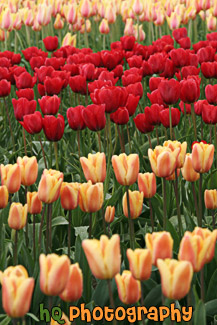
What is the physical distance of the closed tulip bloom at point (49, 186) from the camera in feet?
6.12

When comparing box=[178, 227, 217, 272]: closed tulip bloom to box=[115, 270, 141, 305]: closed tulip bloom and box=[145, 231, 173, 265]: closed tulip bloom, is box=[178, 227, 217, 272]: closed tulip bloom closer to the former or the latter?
box=[145, 231, 173, 265]: closed tulip bloom

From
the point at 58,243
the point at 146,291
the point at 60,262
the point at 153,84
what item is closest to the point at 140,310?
the point at 146,291

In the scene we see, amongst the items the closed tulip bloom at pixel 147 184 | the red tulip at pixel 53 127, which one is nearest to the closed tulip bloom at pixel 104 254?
the closed tulip bloom at pixel 147 184

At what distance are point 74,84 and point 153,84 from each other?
0.51m

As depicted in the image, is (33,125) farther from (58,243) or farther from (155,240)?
(155,240)

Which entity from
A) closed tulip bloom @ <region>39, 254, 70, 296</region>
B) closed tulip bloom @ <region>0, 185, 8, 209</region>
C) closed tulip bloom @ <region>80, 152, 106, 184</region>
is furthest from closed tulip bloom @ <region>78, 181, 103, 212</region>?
closed tulip bloom @ <region>39, 254, 70, 296</region>

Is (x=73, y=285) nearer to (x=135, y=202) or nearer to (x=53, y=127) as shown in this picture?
(x=135, y=202)

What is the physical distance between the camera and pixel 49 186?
1.87 m

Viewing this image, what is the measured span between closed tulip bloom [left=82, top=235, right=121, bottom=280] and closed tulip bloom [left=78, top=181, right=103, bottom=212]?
1.87ft

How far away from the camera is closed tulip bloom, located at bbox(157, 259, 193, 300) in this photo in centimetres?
124

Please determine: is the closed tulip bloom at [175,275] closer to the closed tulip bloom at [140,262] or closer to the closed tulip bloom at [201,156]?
the closed tulip bloom at [140,262]

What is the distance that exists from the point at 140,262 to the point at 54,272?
223 mm

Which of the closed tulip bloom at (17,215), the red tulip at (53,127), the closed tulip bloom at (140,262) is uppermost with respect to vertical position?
the red tulip at (53,127)

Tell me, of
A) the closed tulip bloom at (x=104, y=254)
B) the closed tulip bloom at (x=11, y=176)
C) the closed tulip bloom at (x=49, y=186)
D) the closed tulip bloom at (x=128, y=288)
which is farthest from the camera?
the closed tulip bloom at (x=11, y=176)
